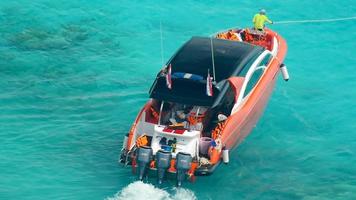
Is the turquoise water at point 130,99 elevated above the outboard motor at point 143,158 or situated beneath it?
elevated above

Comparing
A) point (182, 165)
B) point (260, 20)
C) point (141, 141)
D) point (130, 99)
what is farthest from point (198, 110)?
point (260, 20)

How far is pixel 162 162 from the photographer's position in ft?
65.1

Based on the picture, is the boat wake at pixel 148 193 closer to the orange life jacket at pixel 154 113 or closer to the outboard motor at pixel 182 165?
the outboard motor at pixel 182 165

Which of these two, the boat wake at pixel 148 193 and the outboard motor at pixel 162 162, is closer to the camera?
the boat wake at pixel 148 193

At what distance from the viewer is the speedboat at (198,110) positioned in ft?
65.8

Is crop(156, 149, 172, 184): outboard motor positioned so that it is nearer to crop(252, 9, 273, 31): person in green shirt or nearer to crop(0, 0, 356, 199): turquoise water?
crop(0, 0, 356, 199): turquoise water

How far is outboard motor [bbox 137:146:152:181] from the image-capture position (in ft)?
65.4

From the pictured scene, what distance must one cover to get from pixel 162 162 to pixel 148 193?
36.9 inches

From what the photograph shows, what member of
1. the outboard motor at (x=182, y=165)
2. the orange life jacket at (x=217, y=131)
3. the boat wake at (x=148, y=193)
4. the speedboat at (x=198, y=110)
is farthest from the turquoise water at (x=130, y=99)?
the orange life jacket at (x=217, y=131)

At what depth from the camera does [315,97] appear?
27109 mm

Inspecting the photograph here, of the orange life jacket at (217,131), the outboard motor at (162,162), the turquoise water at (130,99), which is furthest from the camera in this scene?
the turquoise water at (130,99)

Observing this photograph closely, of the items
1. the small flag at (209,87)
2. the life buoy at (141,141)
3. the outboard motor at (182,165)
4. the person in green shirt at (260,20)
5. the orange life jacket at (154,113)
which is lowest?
the outboard motor at (182,165)

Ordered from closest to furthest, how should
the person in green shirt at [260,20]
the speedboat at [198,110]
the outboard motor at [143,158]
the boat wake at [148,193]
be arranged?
the boat wake at [148,193] < the outboard motor at [143,158] < the speedboat at [198,110] < the person in green shirt at [260,20]

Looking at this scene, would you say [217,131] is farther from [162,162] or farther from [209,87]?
[162,162]
